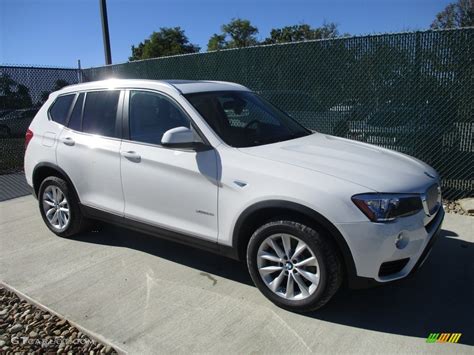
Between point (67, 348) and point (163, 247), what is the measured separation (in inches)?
69.4

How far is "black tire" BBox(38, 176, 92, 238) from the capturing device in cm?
462

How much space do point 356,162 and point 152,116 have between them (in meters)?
1.90

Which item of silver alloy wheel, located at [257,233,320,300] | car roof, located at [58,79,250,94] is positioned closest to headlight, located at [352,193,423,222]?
silver alloy wheel, located at [257,233,320,300]

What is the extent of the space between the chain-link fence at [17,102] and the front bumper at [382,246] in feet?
28.5

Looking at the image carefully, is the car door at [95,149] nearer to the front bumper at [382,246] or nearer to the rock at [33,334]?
the rock at [33,334]

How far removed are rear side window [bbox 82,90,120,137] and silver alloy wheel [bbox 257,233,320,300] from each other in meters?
1.96

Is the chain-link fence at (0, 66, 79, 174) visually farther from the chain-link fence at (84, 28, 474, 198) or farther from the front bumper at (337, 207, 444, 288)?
the front bumper at (337, 207, 444, 288)

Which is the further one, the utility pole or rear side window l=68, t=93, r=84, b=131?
the utility pole

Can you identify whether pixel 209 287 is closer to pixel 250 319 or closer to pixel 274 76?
pixel 250 319

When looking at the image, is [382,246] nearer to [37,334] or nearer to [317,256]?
[317,256]

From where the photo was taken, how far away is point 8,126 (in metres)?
9.68

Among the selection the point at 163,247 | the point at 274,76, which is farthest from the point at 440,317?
the point at 274,76

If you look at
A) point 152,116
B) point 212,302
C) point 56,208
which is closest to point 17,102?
point 56,208

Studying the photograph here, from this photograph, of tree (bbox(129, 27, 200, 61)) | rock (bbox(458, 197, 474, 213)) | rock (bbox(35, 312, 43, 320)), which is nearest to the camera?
rock (bbox(35, 312, 43, 320))
